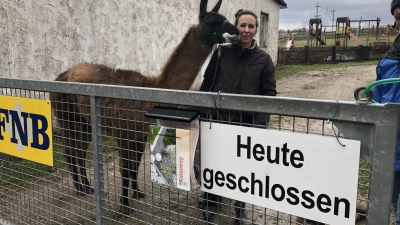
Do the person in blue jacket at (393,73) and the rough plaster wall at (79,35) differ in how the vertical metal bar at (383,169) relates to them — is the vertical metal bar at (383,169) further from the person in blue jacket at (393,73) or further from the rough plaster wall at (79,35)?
the rough plaster wall at (79,35)

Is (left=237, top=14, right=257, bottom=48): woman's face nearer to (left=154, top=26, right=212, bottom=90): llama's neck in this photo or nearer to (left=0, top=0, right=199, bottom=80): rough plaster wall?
(left=154, top=26, right=212, bottom=90): llama's neck

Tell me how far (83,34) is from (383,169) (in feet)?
21.5

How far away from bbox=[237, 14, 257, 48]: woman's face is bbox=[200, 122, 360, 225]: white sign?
1656 millimetres

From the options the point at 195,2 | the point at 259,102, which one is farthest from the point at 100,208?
the point at 195,2

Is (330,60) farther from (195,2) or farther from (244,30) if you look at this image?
(244,30)

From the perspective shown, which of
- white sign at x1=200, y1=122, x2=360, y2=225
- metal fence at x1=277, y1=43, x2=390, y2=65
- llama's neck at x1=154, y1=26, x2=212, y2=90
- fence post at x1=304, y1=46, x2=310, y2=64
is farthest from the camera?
fence post at x1=304, y1=46, x2=310, y2=64

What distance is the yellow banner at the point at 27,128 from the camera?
237 centimetres

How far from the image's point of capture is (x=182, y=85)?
4.22 meters

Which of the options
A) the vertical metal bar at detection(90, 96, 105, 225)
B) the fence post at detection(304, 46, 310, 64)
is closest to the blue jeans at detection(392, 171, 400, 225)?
the vertical metal bar at detection(90, 96, 105, 225)

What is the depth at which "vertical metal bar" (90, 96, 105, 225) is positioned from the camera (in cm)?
209

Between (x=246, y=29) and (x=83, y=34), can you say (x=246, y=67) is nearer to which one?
(x=246, y=29)

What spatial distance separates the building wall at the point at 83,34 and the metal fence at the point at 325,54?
15.8 metres

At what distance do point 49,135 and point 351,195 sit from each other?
6.16 ft

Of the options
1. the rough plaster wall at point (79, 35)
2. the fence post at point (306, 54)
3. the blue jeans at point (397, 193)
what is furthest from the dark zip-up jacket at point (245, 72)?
the fence post at point (306, 54)
